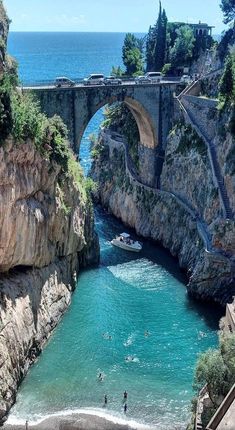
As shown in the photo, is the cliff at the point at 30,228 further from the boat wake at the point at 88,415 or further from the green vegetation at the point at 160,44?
the green vegetation at the point at 160,44

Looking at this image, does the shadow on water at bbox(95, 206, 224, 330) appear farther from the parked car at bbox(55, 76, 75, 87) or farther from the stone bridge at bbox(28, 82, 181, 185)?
the parked car at bbox(55, 76, 75, 87)

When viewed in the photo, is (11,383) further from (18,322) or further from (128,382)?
(128,382)

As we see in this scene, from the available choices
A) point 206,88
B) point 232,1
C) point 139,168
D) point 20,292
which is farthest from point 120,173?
point 20,292

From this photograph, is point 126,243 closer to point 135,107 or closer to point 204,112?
point 135,107

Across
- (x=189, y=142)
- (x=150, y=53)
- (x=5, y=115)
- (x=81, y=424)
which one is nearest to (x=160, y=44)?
(x=150, y=53)

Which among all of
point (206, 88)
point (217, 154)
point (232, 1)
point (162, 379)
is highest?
point (232, 1)
